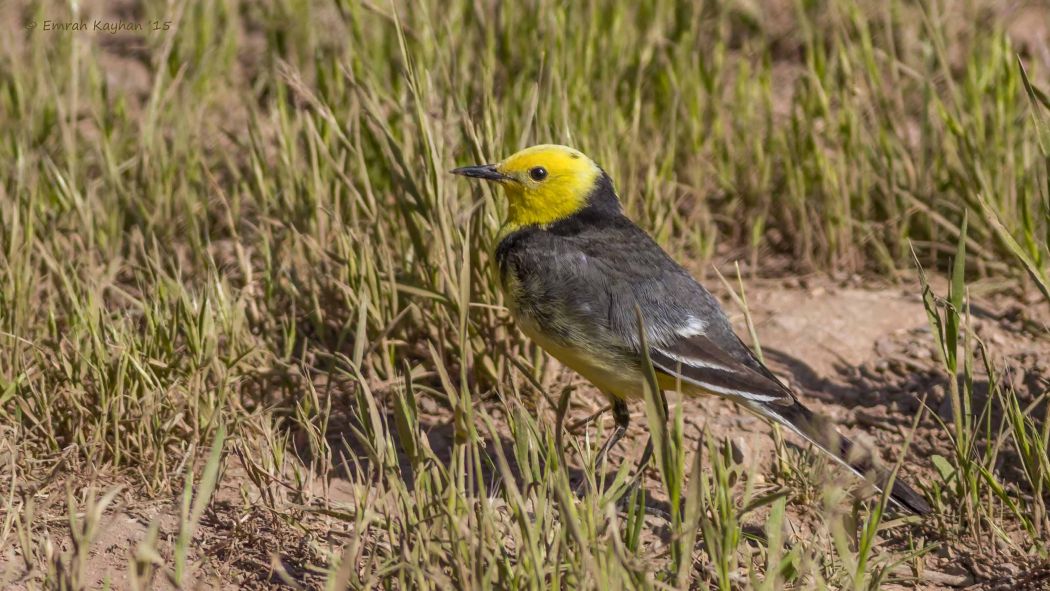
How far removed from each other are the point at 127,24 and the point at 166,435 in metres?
4.05

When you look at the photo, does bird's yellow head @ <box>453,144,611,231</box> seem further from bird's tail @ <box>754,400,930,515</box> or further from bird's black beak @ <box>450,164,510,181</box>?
bird's tail @ <box>754,400,930,515</box>

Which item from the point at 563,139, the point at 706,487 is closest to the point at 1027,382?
the point at 706,487

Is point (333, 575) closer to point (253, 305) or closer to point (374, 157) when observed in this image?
point (253, 305)

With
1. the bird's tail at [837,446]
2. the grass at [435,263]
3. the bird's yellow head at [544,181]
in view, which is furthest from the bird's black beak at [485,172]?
the bird's tail at [837,446]

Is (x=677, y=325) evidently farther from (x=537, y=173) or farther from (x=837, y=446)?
(x=537, y=173)

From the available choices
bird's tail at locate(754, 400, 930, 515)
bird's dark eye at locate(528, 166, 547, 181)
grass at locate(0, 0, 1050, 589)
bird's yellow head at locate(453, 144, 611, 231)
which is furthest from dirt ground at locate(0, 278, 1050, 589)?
bird's dark eye at locate(528, 166, 547, 181)

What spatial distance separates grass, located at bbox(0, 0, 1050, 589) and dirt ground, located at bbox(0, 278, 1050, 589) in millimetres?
29

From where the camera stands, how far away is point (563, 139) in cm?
533

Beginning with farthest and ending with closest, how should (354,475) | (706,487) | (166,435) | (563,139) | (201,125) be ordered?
(201,125) → (563,139) → (354,475) → (166,435) → (706,487)

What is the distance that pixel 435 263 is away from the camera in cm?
483

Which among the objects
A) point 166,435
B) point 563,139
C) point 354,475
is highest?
point 563,139

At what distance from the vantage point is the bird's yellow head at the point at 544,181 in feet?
15.8

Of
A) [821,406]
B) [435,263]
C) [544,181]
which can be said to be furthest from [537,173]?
[821,406]

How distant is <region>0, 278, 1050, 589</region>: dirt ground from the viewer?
3904 mm
